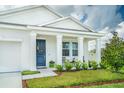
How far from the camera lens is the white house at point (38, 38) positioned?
8.91 meters

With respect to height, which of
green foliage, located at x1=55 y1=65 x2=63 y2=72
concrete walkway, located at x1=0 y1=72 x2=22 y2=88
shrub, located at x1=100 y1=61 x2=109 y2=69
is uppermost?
shrub, located at x1=100 y1=61 x2=109 y2=69

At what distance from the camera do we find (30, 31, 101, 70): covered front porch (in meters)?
9.45

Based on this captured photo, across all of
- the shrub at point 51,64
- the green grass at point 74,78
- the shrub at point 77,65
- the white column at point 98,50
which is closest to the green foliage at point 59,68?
the green grass at point 74,78

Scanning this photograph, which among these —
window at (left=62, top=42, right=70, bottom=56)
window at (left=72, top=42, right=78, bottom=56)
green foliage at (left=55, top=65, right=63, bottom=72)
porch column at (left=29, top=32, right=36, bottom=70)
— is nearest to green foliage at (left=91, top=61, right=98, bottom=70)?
green foliage at (left=55, top=65, right=63, bottom=72)

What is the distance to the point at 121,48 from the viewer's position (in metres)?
8.62

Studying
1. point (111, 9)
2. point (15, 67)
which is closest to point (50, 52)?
point (15, 67)

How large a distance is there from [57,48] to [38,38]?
43.6 inches

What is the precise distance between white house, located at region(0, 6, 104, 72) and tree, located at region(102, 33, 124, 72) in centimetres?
81

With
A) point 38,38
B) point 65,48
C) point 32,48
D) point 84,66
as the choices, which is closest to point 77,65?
point 84,66

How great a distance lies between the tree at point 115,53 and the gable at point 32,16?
→ 141 inches

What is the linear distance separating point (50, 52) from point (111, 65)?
3.17 metres

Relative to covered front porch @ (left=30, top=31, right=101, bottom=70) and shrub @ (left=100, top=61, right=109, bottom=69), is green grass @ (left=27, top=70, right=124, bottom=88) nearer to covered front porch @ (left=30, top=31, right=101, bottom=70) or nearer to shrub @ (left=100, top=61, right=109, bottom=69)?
shrub @ (left=100, top=61, right=109, bottom=69)

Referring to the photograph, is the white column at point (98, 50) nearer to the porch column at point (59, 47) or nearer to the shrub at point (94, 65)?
the shrub at point (94, 65)

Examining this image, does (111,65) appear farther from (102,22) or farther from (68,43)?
(68,43)
